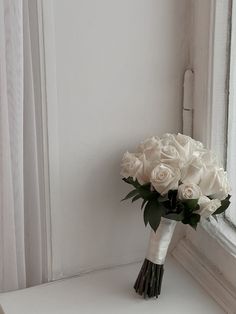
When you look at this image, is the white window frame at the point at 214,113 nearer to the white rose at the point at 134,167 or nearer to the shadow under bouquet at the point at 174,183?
the shadow under bouquet at the point at 174,183

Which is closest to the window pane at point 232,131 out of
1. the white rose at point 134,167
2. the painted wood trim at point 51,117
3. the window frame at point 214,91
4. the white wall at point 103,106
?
the window frame at point 214,91

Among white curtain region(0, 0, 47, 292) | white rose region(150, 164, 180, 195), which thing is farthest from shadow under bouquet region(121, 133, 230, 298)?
white curtain region(0, 0, 47, 292)

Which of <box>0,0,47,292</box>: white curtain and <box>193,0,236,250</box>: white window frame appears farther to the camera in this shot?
<box>193,0,236,250</box>: white window frame

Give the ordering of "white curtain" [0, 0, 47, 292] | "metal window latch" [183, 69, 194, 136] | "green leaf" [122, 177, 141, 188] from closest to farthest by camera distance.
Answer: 1. "white curtain" [0, 0, 47, 292]
2. "green leaf" [122, 177, 141, 188]
3. "metal window latch" [183, 69, 194, 136]

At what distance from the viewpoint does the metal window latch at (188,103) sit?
1438 millimetres

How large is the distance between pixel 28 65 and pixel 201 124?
436 millimetres

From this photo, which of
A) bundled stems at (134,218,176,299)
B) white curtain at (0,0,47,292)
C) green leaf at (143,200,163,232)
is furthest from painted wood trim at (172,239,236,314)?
white curtain at (0,0,47,292)

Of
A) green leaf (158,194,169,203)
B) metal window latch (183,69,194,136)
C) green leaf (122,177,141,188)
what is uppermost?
metal window latch (183,69,194,136)

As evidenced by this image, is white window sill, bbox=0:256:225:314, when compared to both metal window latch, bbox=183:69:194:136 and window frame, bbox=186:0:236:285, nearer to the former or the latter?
window frame, bbox=186:0:236:285

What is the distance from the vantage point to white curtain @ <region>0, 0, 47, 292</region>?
1214 millimetres

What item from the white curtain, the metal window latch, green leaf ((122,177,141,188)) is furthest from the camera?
the metal window latch

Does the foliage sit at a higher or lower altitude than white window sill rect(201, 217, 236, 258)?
higher

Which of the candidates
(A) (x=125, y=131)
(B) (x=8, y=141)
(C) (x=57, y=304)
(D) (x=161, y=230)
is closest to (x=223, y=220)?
(D) (x=161, y=230)

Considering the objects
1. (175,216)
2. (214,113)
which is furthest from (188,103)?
(175,216)
